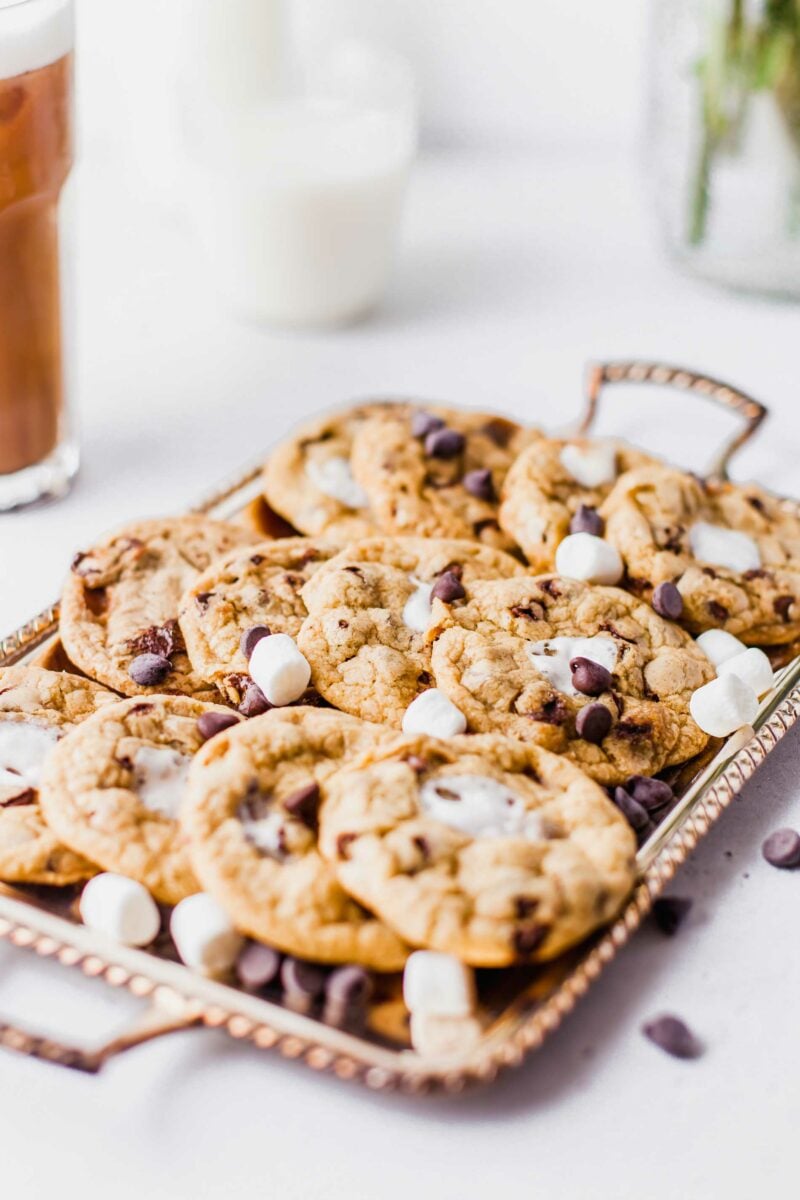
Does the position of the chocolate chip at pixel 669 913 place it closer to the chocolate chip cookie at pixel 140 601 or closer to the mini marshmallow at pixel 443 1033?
the mini marshmallow at pixel 443 1033

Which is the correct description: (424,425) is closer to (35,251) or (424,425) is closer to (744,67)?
(35,251)

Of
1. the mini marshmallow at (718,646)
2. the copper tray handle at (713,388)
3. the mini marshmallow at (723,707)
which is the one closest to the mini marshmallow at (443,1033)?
the mini marshmallow at (723,707)

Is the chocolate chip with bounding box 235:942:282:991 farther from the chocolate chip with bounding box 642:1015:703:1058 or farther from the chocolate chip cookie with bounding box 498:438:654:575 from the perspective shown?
the chocolate chip cookie with bounding box 498:438:654:575

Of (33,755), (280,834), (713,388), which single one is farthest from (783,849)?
(713,388)

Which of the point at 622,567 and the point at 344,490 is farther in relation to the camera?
the point at 344,490

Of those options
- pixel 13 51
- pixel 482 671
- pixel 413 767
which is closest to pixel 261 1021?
pixel 413 767

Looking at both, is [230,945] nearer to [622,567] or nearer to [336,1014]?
[336,1014]
